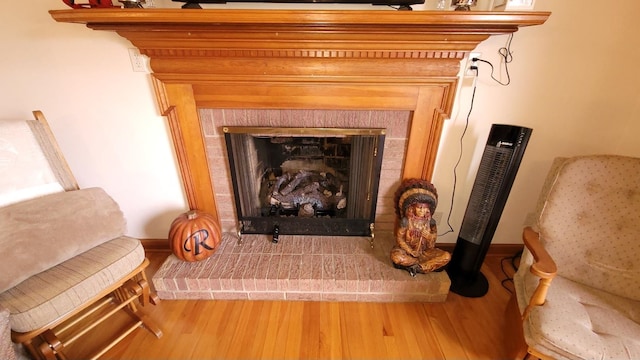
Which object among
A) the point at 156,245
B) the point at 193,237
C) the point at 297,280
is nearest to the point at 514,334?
the point at 297,280

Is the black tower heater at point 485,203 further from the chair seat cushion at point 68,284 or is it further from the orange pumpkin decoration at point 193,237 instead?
the chair seat cushion at point 68,284

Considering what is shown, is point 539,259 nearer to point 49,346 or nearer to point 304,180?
point 304,180

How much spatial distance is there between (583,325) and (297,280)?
3.91 feet

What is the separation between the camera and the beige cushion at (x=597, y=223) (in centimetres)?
113

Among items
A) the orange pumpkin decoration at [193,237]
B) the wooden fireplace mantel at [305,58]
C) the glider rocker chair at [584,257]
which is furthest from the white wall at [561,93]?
the orange pumpkin decoration at [193,237]

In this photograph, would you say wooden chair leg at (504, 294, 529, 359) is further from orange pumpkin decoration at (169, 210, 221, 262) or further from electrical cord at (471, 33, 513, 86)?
orange pumpkin decoration at (169, 210, 221, 262)

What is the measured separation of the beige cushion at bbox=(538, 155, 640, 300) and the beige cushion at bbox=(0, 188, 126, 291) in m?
2.06

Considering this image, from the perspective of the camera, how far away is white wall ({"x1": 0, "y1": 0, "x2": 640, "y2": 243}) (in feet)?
4.24

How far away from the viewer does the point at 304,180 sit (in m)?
1.82

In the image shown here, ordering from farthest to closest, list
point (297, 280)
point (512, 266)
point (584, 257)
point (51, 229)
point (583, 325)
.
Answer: point (512, 266) < point (297, 280) < point (584, 257) < point (51, 229) < point (583, 325)

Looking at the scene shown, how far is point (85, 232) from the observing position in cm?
115

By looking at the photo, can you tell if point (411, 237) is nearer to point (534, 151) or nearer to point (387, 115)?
point (387, 115)

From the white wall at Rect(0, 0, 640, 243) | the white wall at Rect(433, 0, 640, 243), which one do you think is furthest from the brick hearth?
the white wall at Rect(433, 0, 640, 243)

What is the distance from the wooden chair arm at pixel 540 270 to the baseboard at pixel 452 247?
2.23ft
